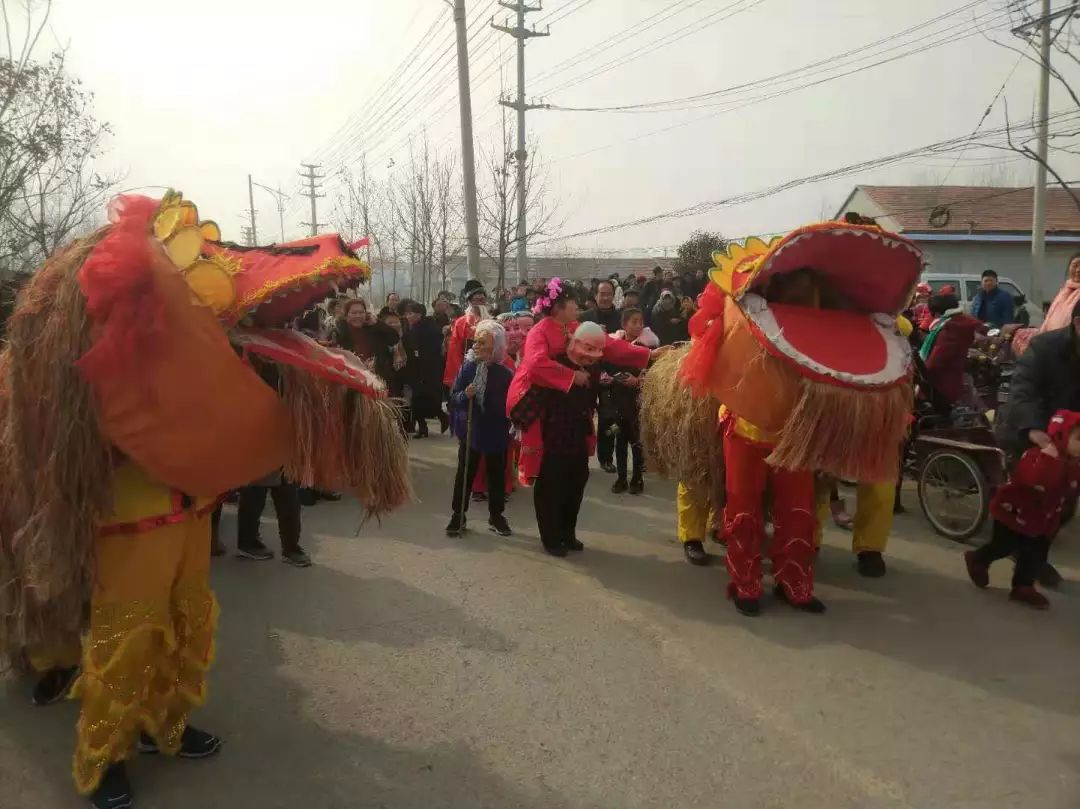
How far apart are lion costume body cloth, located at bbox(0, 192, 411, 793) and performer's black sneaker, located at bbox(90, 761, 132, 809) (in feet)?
0.14

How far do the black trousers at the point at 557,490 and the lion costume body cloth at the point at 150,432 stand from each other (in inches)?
99.6

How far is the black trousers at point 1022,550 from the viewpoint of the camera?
4.12 meters

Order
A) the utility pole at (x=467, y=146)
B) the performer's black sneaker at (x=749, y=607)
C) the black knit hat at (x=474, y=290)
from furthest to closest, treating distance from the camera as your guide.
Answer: the utility pole at (x=467, y=146) < the black knit hat at (x=474, y=290) < the performer's black sneaker at (x=749, y=607)

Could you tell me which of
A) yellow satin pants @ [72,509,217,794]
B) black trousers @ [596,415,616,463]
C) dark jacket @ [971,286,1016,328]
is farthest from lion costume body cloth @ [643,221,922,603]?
dark jacket @ [971,286,1016,328]

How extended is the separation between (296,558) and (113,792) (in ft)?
8.38

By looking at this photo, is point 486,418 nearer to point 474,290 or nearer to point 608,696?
point 608,696

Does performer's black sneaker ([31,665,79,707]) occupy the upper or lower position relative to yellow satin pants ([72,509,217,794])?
lower

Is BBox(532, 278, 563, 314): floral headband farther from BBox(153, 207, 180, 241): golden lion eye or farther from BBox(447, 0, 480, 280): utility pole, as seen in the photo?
BBox(447, 0, 480, 280): utility pole

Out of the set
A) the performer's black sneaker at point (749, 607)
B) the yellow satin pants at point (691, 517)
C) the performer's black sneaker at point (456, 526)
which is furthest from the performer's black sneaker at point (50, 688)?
the yellow satin pants at point (691, 517)

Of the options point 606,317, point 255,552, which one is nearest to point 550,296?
point 255,552

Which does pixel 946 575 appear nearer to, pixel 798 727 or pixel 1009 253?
pixel 798 727

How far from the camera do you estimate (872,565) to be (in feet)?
15.3

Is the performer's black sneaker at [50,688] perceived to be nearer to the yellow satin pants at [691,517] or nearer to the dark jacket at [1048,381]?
the yellow satin pants at [691,517]

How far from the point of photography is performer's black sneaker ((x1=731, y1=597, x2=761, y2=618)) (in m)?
4.05
